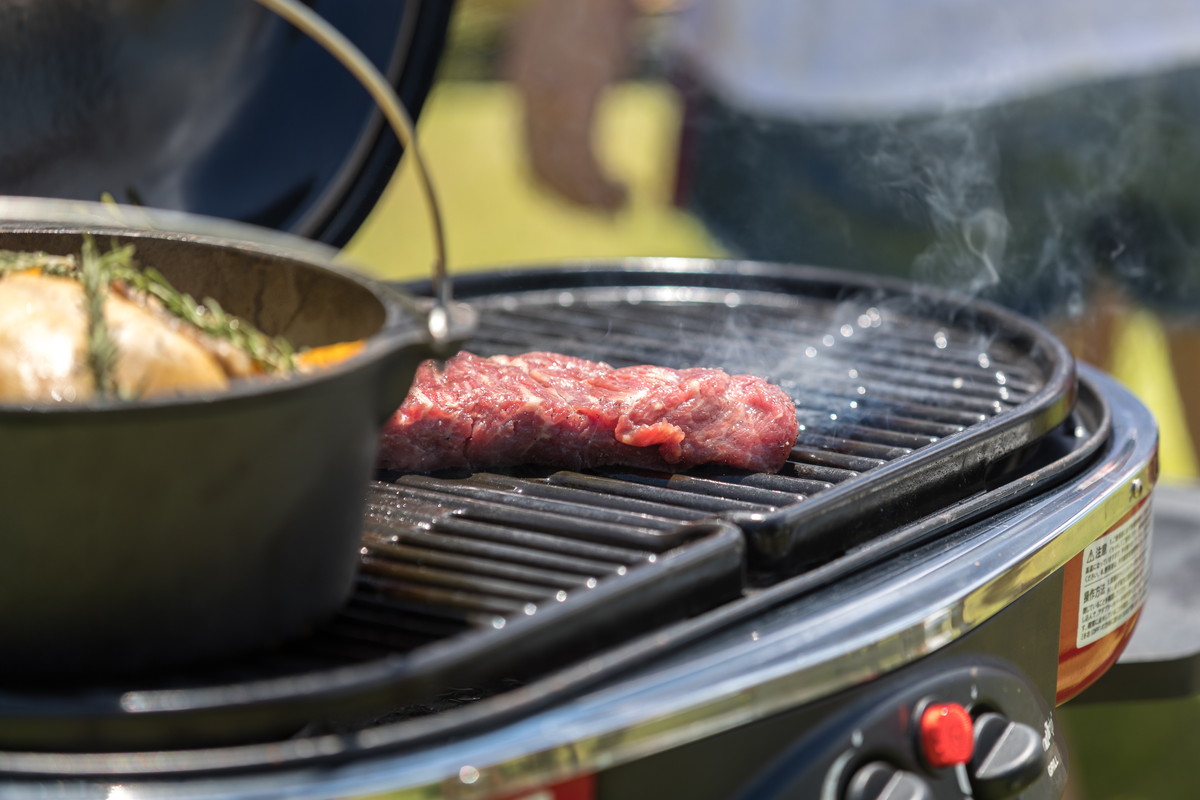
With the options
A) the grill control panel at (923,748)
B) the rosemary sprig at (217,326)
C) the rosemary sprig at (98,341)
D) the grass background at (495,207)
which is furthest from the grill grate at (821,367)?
the grass background at (495,207)

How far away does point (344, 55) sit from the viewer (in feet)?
4.76

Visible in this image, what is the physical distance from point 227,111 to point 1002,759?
1760mm

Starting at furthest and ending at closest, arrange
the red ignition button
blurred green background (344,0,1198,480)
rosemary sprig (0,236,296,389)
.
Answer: blurred green background (344,0,1198,480)
the red ignition button
rosemary sprig (0,236,296,389)

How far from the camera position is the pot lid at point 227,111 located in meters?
2.23

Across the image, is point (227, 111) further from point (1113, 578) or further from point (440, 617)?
point (1113, 578)

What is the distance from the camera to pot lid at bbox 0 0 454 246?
2.23 meters

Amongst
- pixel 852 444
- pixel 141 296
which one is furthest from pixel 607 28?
pixel 141 296

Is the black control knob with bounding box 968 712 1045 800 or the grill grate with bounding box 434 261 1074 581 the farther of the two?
the grill grate with bounding box 434 261 1074 581

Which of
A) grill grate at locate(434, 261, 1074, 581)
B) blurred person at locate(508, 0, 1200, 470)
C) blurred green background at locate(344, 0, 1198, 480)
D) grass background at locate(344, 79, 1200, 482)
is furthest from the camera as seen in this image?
grass background at locate(344, 79, 1200, 482)

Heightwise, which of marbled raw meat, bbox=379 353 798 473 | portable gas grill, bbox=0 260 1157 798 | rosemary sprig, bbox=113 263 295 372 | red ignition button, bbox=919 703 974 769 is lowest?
red ignition button, bbox=919 703 974 769

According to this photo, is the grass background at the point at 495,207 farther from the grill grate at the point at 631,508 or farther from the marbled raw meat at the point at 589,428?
the marbled raw meat at the point at 589,428

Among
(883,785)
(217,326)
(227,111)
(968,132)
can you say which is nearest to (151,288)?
(217,326)

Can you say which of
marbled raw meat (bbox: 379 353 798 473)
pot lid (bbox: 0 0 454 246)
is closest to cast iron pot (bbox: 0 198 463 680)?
marbled raw meat (bbox: 379 353 798 473)

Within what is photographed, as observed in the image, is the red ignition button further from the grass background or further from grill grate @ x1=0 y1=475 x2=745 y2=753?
the grass background
